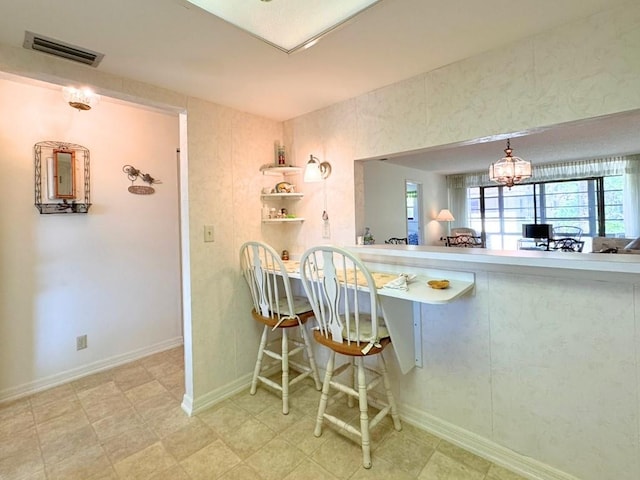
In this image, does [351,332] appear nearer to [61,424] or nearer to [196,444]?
[196,444]

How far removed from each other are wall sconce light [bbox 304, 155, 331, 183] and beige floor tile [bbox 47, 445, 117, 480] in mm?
2054

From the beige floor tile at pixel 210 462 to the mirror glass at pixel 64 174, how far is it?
2.13 meters

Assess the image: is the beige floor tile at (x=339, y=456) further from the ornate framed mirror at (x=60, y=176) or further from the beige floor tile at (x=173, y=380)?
the ornate framed mirror at (x=60, y=176)

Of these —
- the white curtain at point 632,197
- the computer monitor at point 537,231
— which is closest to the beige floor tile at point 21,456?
the computer monitor at point 537,231

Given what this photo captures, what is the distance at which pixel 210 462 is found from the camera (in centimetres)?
164

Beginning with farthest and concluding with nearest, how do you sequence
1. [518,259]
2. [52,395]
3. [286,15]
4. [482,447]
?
[52,395]
[482,447]
[518,259]
[286,15]

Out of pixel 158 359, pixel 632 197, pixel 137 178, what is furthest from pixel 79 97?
pixel 632 197

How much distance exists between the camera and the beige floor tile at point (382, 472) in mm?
1523

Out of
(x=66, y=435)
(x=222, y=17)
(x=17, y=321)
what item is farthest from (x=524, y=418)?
(x=17, y=321)

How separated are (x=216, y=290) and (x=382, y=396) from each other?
1360mm

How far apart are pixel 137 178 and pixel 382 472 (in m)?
2.95

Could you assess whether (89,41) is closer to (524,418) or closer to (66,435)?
(66,435)

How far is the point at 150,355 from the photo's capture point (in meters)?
2.94

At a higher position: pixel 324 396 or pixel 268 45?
pixel 268 45
